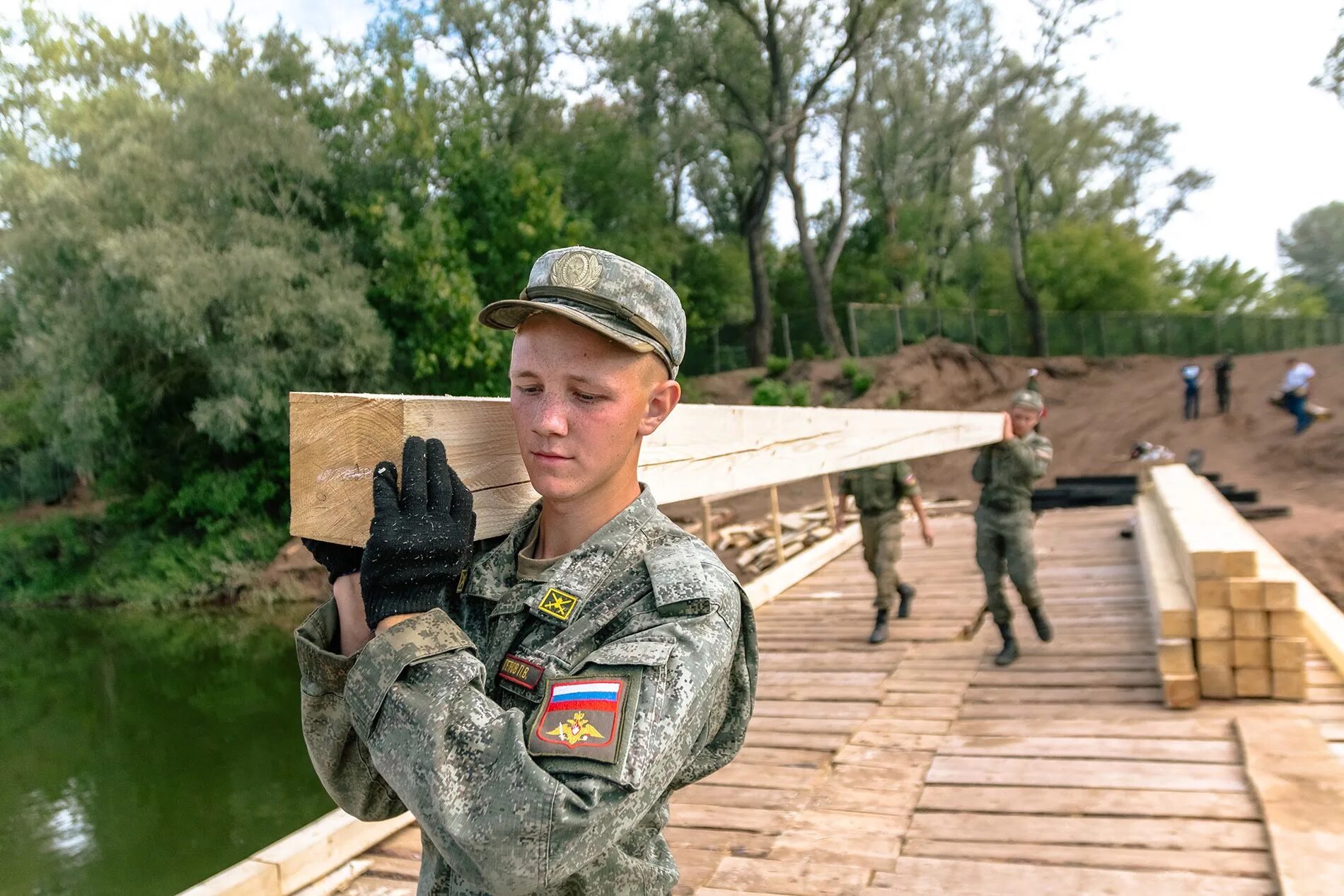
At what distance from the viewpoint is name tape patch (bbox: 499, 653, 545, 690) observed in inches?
57.3

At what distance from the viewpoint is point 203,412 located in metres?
17.1

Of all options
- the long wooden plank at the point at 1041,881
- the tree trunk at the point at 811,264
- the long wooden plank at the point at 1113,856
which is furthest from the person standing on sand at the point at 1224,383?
the long wooden plank at the point at 1041,881

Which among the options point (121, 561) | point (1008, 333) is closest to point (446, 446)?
point (121, 561)

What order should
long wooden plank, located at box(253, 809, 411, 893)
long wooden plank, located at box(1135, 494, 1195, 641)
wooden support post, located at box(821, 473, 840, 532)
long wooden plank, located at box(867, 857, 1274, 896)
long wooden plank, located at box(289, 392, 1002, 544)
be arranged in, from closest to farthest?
long wooden plank, located at box(289, 392, 1002, 544)
long wooden plank, located at box(867, 857, 1274, 896)
long wooden plank, located at box(253, 809, 411, 893)
long wooden plank, located at box(1135, 494, 1195, 641)
wooden support post, located at box(821, 473, 840, 532)

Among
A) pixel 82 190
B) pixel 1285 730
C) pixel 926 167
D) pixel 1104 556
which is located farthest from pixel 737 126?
pixel 1285 730

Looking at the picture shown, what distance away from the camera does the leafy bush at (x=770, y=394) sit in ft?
79.4

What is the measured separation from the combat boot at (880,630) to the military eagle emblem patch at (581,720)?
638 cm

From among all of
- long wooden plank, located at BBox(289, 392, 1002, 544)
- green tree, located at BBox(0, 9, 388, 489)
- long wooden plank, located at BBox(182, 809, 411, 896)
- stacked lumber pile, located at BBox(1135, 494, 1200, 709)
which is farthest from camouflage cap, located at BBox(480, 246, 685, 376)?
green tree, located at BBox(0, 9, 388, 489)

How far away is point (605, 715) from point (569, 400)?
0.51 meters

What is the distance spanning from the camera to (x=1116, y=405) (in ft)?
86.2

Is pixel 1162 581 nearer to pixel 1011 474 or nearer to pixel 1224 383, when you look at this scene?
pixel 1011 474

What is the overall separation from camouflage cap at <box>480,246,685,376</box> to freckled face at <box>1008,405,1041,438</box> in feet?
18.8

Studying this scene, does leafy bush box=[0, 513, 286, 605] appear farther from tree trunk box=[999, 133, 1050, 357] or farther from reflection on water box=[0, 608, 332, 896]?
tree trunk box=[999, 133, 1050, 357]

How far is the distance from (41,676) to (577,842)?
55.0 feet
